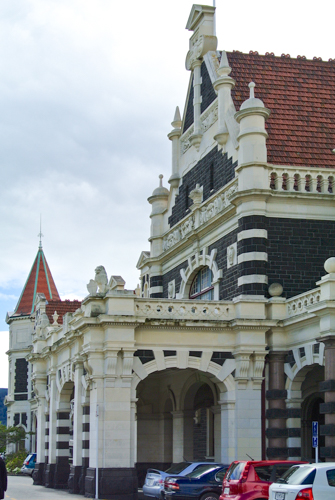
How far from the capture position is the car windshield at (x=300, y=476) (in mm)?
16297

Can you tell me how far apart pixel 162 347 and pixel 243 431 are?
3993 mm

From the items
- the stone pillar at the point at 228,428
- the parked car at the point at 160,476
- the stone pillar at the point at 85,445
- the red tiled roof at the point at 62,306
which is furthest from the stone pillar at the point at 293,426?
the red tiled roof at the point at 62,306

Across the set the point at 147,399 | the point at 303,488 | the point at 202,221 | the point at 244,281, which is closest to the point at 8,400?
the point at 147,399

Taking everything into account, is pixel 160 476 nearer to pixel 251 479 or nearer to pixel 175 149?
pixel 251 479

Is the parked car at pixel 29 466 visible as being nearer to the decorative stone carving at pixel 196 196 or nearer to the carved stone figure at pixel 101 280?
the decorative stone carving at pixel 196 196

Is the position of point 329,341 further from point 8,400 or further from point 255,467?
point 8,400

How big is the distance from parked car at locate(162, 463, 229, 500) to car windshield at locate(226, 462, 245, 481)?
133 inches

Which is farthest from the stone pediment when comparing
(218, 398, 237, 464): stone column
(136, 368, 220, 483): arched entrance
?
(218, 398, 237, 464): stone column

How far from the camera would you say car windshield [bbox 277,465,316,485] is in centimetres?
1630

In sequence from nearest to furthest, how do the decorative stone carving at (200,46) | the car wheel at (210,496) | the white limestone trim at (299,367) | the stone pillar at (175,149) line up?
the car wheel at (210,496)
the white limestone trim at (299,367)
the decorative stone carving at (200,46)
the stone pillar at (175,149)

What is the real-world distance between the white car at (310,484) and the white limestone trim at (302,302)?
10.7m

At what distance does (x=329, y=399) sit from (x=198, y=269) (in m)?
12.9

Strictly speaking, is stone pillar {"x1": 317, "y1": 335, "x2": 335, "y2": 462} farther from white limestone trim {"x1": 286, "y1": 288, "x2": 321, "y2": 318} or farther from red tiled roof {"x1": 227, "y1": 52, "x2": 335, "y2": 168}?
red tiled roof {"x1": 227, "y1": 52, "x2": 335, "y2": 168}

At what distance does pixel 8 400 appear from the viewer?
7500cm
